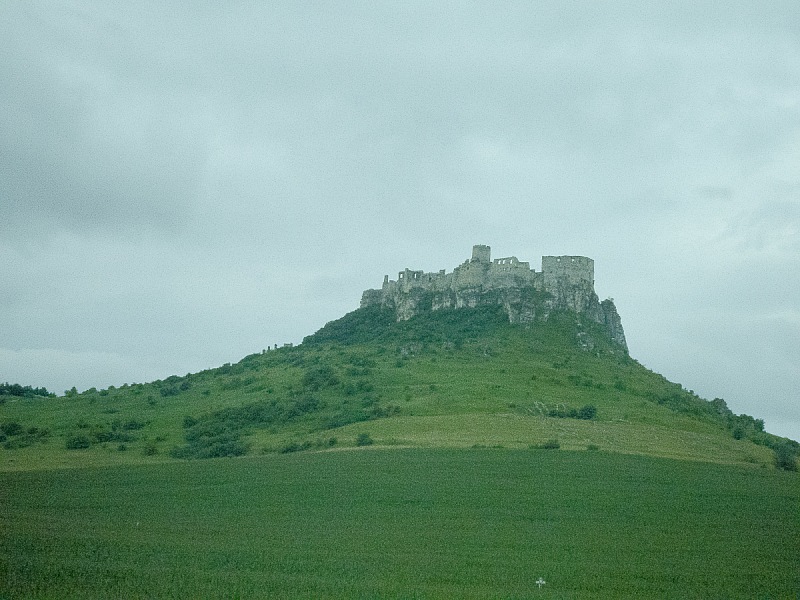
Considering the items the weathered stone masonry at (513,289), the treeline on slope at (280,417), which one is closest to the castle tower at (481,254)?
the weathered stone masonry at (513,289)

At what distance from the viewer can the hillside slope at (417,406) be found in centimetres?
7081

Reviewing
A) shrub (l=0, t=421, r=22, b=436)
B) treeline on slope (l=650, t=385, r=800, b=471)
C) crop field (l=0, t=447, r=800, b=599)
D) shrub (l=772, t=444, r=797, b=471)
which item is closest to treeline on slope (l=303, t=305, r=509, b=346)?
treeline on slope (l=650, t=385, r=800, b=471)

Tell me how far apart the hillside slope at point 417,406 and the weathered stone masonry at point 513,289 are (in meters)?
2.29

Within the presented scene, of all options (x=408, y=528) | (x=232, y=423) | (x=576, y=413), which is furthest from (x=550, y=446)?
(x=232, y=423)

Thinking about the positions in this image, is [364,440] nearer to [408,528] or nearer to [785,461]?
[408,528]

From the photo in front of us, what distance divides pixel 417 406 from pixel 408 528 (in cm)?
4063

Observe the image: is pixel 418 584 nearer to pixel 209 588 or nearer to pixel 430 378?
pixel 209 588

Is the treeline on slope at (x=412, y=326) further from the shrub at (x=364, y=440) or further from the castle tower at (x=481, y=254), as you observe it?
the shrub at (x=364, y=440)

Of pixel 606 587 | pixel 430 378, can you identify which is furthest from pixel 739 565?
pixel 430 378

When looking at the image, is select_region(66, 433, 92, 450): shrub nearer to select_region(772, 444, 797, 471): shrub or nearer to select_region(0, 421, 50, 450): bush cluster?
select_region(0, 421, 50, 450): bush cluster

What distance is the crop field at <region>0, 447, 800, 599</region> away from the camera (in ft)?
96.8

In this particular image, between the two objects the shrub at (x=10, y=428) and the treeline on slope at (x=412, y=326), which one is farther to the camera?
the treeline on slope at (x=412, y=326)

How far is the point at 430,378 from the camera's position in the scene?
3666 inches

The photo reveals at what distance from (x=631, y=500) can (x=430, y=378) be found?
47841 millimetres
